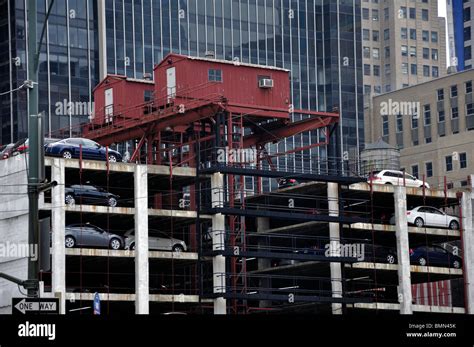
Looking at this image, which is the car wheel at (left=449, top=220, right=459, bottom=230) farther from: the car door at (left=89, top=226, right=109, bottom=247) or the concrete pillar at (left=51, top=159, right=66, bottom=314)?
the concrete pillar at (left=51, top=159, right=66, bottom=314)

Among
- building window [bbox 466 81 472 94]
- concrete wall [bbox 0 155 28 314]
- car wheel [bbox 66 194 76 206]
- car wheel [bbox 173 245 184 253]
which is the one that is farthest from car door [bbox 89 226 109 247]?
building window [bbox 466 81 472 94]

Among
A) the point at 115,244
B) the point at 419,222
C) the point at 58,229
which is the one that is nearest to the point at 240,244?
the point at 115,244

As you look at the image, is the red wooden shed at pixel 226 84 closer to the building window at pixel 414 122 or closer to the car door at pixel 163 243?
the car door at pixel 163 243

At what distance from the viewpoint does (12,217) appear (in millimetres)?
88750

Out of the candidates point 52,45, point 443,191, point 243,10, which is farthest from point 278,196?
point 243,10

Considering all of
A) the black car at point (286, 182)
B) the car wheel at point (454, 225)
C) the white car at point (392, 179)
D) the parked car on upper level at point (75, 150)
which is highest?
the parked car on upper level at point (75, 150)

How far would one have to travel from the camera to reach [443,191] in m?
104

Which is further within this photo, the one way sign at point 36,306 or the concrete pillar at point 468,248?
the concrete pillar at point 468,248

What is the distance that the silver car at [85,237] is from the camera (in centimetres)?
8731

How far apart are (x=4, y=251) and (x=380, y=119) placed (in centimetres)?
9807

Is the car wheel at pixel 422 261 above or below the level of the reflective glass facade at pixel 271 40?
below

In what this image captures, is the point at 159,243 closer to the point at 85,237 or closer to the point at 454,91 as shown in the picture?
the point at 85,237

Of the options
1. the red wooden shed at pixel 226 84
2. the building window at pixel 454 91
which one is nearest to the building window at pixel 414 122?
the building window at pixel 454 91

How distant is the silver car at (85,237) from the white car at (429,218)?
25.8 meters
